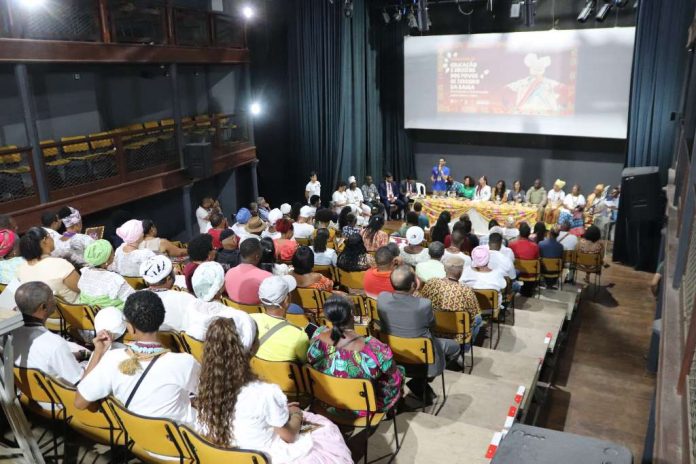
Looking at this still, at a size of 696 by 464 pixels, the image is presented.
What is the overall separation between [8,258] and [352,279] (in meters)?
3.15

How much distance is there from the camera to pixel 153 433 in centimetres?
260

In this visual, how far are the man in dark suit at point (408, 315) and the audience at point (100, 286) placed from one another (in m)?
1.85

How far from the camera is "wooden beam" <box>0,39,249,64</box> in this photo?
24.0ft

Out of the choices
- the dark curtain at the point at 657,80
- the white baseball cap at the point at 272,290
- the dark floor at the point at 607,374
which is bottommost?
the dark floor at the point at 607,374

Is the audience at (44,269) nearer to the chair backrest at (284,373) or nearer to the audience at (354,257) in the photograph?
the chair backrest at (284,373)

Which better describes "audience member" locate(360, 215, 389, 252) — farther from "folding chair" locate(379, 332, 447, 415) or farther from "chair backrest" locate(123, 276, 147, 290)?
"folding chair" locate(379, 332, 447, 415)

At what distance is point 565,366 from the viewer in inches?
241

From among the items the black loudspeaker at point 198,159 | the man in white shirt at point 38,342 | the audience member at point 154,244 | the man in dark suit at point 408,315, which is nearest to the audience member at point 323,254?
the audience member at point 154,244

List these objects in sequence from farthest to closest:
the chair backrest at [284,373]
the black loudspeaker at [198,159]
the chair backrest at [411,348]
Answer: the black loudspeaker at [198,159] → the chair backrest at [411,348] → the chair backrest at [284,373]

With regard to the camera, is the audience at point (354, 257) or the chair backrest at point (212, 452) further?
the audience at point (354, 257)

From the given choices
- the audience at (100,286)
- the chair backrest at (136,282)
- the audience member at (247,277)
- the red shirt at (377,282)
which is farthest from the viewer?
the chair backrest at (136,282)

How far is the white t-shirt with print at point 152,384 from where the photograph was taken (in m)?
2.62

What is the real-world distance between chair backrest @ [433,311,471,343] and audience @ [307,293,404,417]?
1.27m

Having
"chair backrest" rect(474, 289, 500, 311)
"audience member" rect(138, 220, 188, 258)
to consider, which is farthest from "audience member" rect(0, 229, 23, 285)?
"chair backrest" rect(474, 289, 500, 311)
